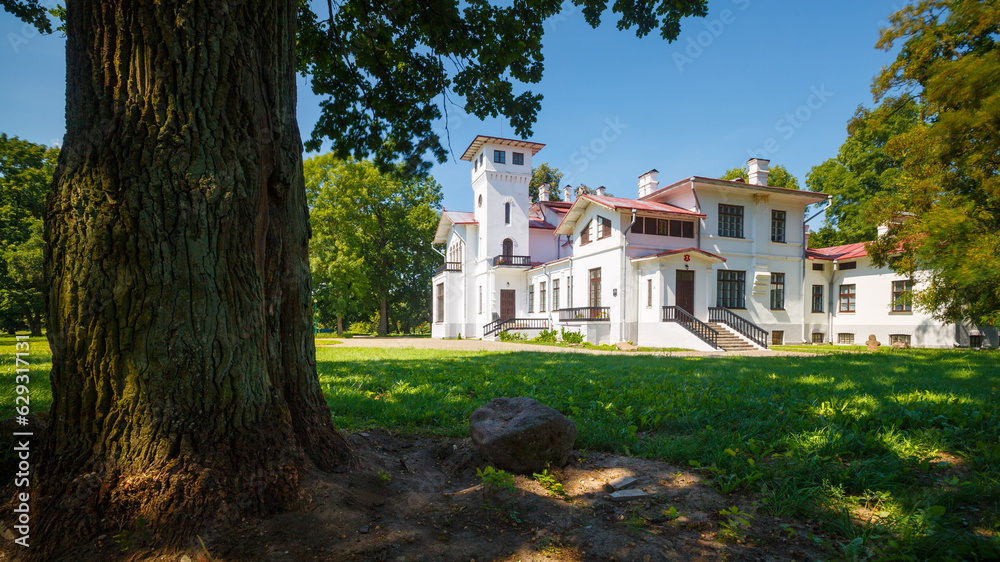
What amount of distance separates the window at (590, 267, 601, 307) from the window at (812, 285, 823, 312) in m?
11.6

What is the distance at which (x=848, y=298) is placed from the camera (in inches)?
944

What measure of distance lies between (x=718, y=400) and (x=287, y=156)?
481 cm

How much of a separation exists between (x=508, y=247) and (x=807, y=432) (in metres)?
25.1

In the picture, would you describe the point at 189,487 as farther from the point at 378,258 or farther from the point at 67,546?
the point at 378,258

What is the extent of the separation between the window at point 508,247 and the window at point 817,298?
16.1m

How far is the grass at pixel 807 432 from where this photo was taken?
2.46 m

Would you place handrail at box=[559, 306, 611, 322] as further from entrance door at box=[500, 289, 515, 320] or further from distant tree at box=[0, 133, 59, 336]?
distant tree at box=[0, 133, 59, 336]

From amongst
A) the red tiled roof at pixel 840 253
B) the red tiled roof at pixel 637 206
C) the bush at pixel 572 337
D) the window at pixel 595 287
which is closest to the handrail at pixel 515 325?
the bush at pixel 572 337

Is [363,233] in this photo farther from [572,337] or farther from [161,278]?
[161,278]

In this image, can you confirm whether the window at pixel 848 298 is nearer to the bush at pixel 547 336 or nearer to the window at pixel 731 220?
the window at pixel 731 220

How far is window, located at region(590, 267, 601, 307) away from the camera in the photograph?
22.5 m

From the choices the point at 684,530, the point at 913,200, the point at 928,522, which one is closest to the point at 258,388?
the point at 684,530

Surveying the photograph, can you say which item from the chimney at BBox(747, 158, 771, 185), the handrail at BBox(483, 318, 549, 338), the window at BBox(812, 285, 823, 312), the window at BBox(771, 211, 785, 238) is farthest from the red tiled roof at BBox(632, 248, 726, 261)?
the window at BBox(812, 285, 823, 312)

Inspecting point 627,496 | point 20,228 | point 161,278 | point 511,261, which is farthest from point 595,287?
point 20,228
